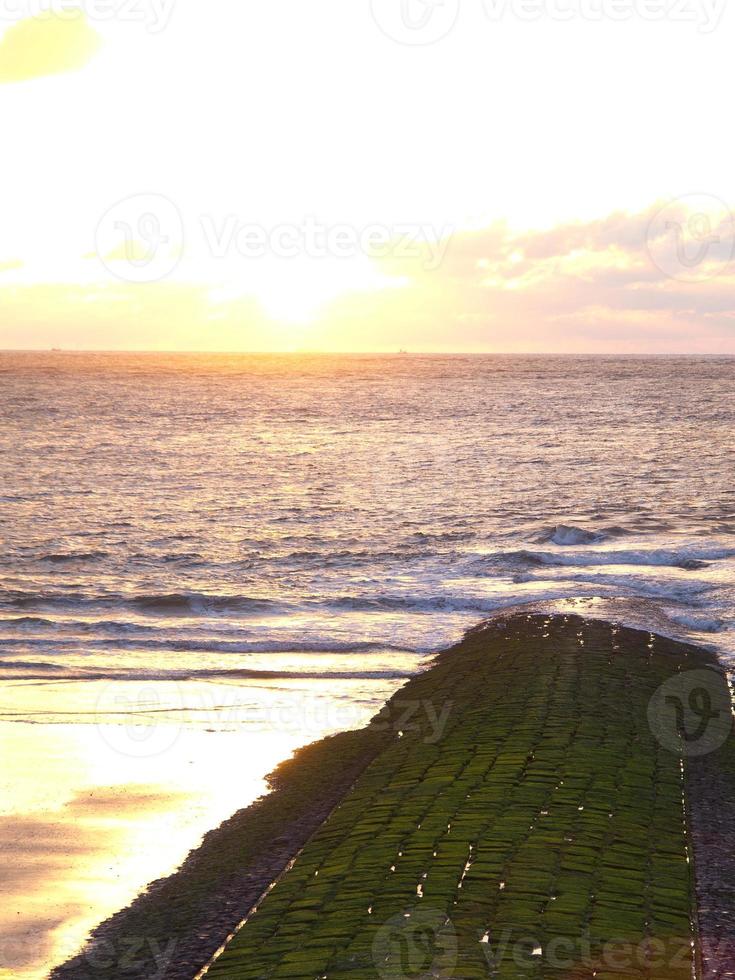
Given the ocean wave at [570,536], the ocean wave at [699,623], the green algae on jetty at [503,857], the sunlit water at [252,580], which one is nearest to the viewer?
the green algae on jetty at [503,857]

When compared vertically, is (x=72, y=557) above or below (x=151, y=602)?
above

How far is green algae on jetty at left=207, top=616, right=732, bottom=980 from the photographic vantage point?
7.17 meters

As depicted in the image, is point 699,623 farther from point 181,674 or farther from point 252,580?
point 252,580

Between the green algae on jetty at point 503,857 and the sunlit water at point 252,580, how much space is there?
1.55 m

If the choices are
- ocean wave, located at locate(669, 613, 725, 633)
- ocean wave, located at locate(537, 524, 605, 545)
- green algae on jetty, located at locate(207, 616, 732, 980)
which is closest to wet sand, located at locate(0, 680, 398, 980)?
green algae on jetty, located at locate(207, 616, 732, 980)

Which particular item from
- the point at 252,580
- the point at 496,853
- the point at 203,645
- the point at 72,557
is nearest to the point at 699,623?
the point at 203,645

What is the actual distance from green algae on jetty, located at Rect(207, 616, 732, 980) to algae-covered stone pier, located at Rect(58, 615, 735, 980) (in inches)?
0.8

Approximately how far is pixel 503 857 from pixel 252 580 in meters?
18.3

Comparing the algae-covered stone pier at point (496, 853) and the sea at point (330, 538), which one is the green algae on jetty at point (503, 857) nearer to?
the algae-covered stone pier at point (496, 853)

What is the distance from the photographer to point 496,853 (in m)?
8.69

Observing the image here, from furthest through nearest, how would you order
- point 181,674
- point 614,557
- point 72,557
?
point 72,557 < point 614,557 < point 181,674

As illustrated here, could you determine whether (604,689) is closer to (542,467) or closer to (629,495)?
(629,495)

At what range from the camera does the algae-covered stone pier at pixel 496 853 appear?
723cm

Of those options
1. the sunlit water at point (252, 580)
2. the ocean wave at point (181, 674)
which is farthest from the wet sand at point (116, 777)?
the ocean wave at point (181, 674)
